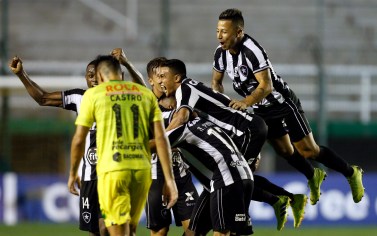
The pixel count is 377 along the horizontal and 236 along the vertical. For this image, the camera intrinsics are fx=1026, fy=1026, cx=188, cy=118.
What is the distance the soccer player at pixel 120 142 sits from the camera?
8945 millimetres

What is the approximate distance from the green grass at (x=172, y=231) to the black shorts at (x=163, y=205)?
17.9ft

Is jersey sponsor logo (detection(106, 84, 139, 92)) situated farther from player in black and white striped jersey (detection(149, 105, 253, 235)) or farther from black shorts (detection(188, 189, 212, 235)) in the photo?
black shorts (detection(188, 189, 212, 235))

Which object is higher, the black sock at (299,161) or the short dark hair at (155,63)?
the short dark hair at (155,63)

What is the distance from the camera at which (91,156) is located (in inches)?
434

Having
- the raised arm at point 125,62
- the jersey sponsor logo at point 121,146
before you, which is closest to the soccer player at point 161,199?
the raised arm at point 125,62

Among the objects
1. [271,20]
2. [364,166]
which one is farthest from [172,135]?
[271,20]

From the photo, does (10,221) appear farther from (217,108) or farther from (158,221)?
(217,108)

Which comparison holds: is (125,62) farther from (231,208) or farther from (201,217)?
(231,208)

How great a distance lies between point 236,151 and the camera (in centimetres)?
1041

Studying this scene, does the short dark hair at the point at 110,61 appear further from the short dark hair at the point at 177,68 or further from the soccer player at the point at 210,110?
the short dark hair at the point at 177,68

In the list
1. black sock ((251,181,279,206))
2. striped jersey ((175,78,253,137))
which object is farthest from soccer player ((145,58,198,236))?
striped jersey ((175,78,253,137))

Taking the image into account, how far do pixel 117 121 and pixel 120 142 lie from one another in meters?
→ 0.19

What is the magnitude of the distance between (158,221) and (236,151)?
154 cm

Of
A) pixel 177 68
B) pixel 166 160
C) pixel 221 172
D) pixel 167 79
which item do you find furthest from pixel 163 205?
pixel 166 160
